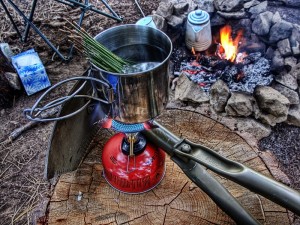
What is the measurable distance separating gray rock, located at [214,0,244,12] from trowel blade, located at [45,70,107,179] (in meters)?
1.91

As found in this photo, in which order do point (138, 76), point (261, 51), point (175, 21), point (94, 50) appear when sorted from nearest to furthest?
point (138, 76), point (94, 50), point (261, 51), point (175, 21)

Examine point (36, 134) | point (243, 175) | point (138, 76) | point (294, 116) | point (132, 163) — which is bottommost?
point (36, 134)

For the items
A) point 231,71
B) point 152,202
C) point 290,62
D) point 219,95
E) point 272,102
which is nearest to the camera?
point 152,202

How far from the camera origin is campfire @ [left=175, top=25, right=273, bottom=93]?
3059 mm

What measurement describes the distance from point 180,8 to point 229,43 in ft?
1.88

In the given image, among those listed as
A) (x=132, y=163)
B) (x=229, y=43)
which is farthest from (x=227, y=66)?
(x=132, y=163)

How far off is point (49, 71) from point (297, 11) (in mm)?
2550

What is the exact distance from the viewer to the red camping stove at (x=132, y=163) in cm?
189

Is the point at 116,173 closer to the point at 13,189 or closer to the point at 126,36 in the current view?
the point at 126,36

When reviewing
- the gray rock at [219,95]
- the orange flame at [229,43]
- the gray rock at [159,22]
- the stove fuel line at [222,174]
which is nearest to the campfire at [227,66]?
the orange flame at [229,43]

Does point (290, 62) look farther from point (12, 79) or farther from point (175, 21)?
point (12, 79)

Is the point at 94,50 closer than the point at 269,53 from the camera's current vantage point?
Yes

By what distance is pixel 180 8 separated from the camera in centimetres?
343

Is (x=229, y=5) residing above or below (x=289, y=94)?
above
